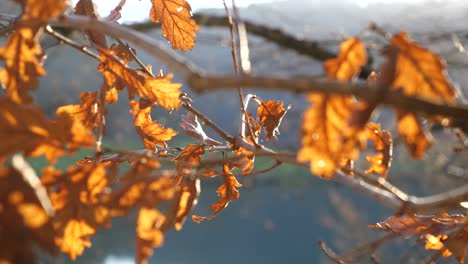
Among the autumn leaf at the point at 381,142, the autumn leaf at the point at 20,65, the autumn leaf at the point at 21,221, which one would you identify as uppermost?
the autumn leaf at the point at 20,65

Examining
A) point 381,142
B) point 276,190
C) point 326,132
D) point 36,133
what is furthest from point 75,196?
point 276,190

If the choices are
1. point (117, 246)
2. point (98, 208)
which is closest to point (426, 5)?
point (117, 246)

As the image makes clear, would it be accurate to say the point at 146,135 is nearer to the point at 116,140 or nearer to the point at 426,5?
the point at 426,5

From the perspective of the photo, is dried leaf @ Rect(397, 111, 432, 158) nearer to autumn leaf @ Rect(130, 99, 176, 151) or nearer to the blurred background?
autumn leaf @ Rect(130, 99, 176, 151)

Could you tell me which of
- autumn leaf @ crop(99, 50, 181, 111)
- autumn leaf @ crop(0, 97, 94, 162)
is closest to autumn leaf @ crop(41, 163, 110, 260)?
autumn leaf @ crop(0, 97, 94, 162)

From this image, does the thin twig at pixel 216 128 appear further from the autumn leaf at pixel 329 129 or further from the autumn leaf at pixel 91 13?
the autumn leaf at pixel 329 129

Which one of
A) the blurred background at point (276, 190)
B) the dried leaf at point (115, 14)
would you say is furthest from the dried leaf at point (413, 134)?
the blurred background at point (276, 190)
